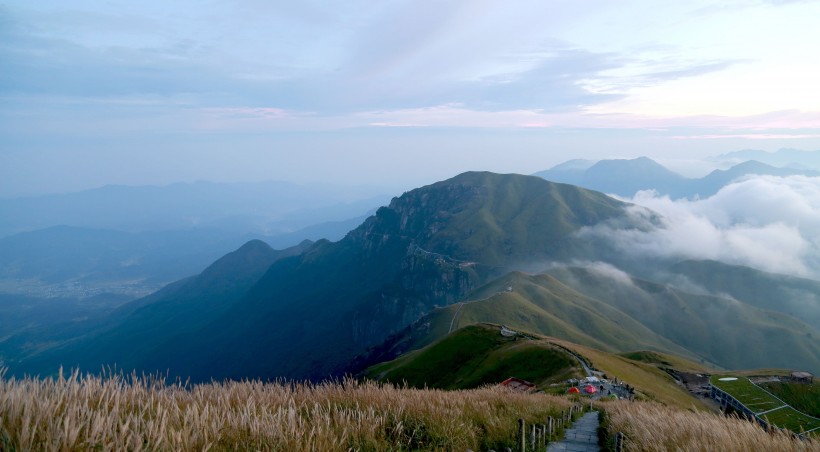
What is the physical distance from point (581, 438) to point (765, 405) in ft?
199

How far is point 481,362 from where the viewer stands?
6788cm

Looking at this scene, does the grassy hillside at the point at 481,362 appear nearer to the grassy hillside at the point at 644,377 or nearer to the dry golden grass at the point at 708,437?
the grassy hillside at the point at 644,377

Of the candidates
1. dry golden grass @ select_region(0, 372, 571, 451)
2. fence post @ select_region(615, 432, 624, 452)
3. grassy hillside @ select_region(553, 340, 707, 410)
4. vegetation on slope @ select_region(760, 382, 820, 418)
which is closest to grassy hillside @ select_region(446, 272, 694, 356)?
grassy hillside @ select_region(553, 340, 707, 410)

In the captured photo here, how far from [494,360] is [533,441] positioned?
60497 mm

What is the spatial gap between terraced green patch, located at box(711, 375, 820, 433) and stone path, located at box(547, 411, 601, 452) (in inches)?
1844

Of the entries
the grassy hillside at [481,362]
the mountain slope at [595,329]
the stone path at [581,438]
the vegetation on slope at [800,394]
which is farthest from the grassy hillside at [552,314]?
the stone path at [581,438]

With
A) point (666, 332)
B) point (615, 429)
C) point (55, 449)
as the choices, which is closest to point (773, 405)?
point (615, 429)

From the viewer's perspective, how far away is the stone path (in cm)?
870

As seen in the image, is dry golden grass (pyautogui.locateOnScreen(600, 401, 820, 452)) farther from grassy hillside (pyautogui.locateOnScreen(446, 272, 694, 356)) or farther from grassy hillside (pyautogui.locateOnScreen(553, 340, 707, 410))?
grassy hillside (pyautogui.locateOnScreen(446, 272, 694, 356))

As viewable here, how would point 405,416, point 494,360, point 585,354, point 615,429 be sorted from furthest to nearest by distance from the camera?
point 494,360
point 585,354
point 615,429
point 405,416

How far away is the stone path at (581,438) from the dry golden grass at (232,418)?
117 centimetres

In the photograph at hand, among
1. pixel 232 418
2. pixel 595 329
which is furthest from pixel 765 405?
pixel 595 329

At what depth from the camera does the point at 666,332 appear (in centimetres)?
19500

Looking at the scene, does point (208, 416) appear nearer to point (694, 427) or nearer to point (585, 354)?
point (694, 427)
